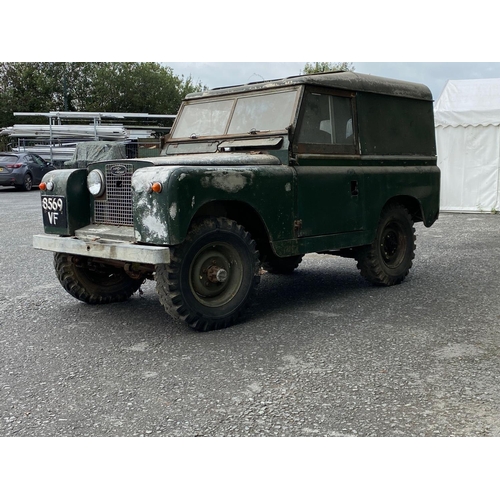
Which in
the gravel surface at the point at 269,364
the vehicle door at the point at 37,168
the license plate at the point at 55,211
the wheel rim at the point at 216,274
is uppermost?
the license plate at the point at 55,211

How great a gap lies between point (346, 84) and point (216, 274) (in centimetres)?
250

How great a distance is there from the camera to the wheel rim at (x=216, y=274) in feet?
17.5

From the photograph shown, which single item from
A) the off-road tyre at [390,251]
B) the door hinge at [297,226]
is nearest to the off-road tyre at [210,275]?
the door hinge at [297,226]

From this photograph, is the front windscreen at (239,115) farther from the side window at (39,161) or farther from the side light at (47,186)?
the side window at (39,161)

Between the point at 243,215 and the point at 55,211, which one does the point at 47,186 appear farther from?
the point at 243,215

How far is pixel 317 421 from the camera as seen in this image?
3.54 meters

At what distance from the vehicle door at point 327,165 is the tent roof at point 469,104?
976 cm

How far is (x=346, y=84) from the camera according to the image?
21.5 ft

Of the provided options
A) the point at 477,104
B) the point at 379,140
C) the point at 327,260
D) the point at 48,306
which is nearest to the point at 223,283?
the point at 48,306

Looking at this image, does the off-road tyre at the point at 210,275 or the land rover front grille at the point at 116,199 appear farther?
the land rover front grille at the point at 116,199

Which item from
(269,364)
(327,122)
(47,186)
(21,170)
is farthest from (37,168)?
(269,364)

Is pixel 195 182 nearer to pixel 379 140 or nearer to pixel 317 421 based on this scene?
pixel 317 421

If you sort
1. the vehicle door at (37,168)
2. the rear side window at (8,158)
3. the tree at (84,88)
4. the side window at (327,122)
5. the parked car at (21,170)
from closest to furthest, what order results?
the side window at (327,122) < the parked car at (21,170) < the rear side window at (8,158) < the vehicle door at (37,168) < the tree at (84,88)

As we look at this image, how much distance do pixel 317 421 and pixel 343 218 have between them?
3.18 m
